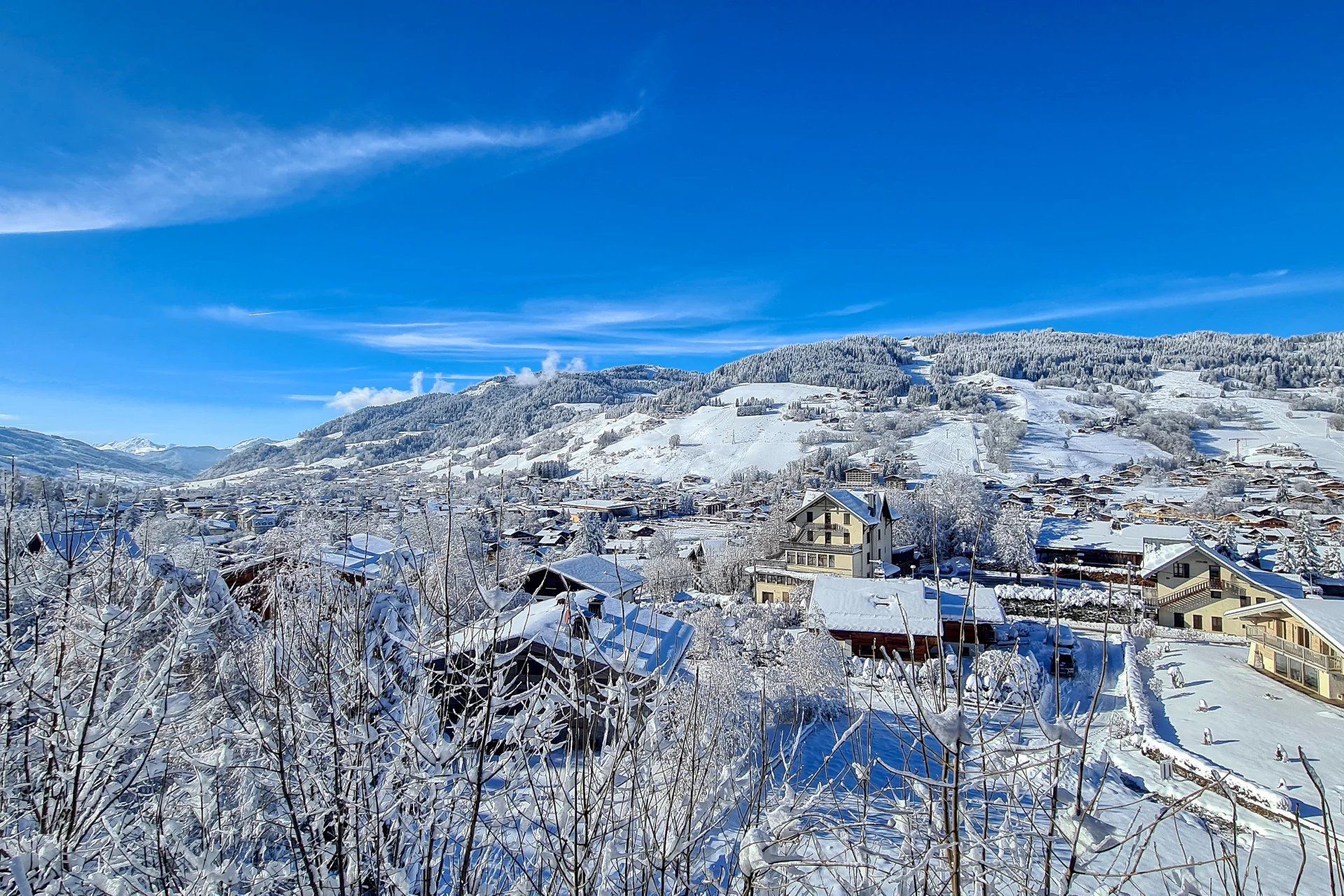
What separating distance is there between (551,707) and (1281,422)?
11943 centimetres

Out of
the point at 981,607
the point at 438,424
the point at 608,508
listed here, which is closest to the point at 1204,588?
the point at 981,607

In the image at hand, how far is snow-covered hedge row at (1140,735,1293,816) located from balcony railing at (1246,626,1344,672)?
18.5 feet

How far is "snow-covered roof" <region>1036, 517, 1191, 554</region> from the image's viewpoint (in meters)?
31.6

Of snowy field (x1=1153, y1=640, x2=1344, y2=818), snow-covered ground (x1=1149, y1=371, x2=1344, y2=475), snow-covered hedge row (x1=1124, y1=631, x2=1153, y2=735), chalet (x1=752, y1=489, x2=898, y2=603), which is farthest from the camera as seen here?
snow-covered ground (x1=1149, y1=371, x2=1344, y2=475)

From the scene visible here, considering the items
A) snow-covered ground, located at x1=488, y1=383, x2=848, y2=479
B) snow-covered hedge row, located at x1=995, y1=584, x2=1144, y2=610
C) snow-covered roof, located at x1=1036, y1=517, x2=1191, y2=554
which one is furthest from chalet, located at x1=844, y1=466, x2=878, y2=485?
snow-covered hedge row, located at x1=995, y1=584, x2=1144, y2=610

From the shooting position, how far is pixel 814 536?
2638 cm

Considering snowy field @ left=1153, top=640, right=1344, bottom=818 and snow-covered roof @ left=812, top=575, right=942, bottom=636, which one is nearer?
snowy field @ left=1153, top=640, right=1344, bottom=818

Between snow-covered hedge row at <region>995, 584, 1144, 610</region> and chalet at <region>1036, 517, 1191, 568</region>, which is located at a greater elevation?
chalet at <region>1036, 517, 1191, 568</region>

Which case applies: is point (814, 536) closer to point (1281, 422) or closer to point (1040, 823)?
point (1040, 823)

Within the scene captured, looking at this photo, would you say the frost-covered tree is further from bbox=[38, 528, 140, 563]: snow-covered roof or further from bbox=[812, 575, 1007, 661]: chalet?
bbox=[38, 528, 140, 563]: snow-covered roof

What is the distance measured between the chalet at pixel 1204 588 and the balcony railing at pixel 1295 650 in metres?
6.15

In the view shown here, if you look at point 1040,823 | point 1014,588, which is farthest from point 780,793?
point 1014,588

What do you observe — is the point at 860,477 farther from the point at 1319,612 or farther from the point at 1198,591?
the point at 1319,612

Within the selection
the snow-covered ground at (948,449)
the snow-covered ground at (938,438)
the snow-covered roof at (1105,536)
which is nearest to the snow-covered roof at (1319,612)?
the snow-covered roof at (1105,536)
